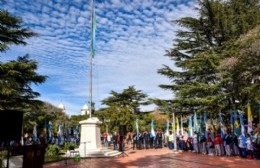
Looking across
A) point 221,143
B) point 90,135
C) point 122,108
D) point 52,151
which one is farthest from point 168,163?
point 122,108

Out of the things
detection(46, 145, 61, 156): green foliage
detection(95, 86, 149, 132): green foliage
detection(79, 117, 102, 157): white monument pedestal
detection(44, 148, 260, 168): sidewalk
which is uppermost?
detection(95, 86, 149, 132): green foliage

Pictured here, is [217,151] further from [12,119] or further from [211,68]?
[12,119]

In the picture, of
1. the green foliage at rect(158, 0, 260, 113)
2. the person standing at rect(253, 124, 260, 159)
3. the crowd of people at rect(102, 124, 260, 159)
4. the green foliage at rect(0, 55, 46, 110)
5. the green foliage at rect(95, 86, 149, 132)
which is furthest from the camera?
the green foliage at rect(95, 86, 149, 132)

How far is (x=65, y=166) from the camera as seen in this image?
14.6m

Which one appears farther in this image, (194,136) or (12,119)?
(194,136)

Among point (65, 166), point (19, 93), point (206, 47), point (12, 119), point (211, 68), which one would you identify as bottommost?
point (65, 166)

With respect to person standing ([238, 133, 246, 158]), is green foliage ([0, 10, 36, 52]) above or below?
above

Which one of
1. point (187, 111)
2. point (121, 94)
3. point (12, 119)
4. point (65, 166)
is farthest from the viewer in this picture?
point (121, 94)

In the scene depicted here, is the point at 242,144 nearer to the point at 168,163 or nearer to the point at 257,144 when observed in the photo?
the point at 257,144

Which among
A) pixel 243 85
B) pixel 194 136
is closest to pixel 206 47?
pixel 243 85

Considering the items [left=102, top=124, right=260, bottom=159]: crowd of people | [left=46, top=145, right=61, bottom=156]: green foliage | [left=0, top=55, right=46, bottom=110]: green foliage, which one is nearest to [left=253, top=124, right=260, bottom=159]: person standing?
[left=102, top=124, right=260, bottom=159]: crowd of people

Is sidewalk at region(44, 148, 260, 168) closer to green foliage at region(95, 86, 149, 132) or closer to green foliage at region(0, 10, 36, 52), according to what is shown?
green foliage at region(0, 10, 36, 52)

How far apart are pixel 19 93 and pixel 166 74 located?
13.6m

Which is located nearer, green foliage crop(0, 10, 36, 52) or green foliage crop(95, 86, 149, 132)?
green foliage crop(0, 10, 36, 52)
